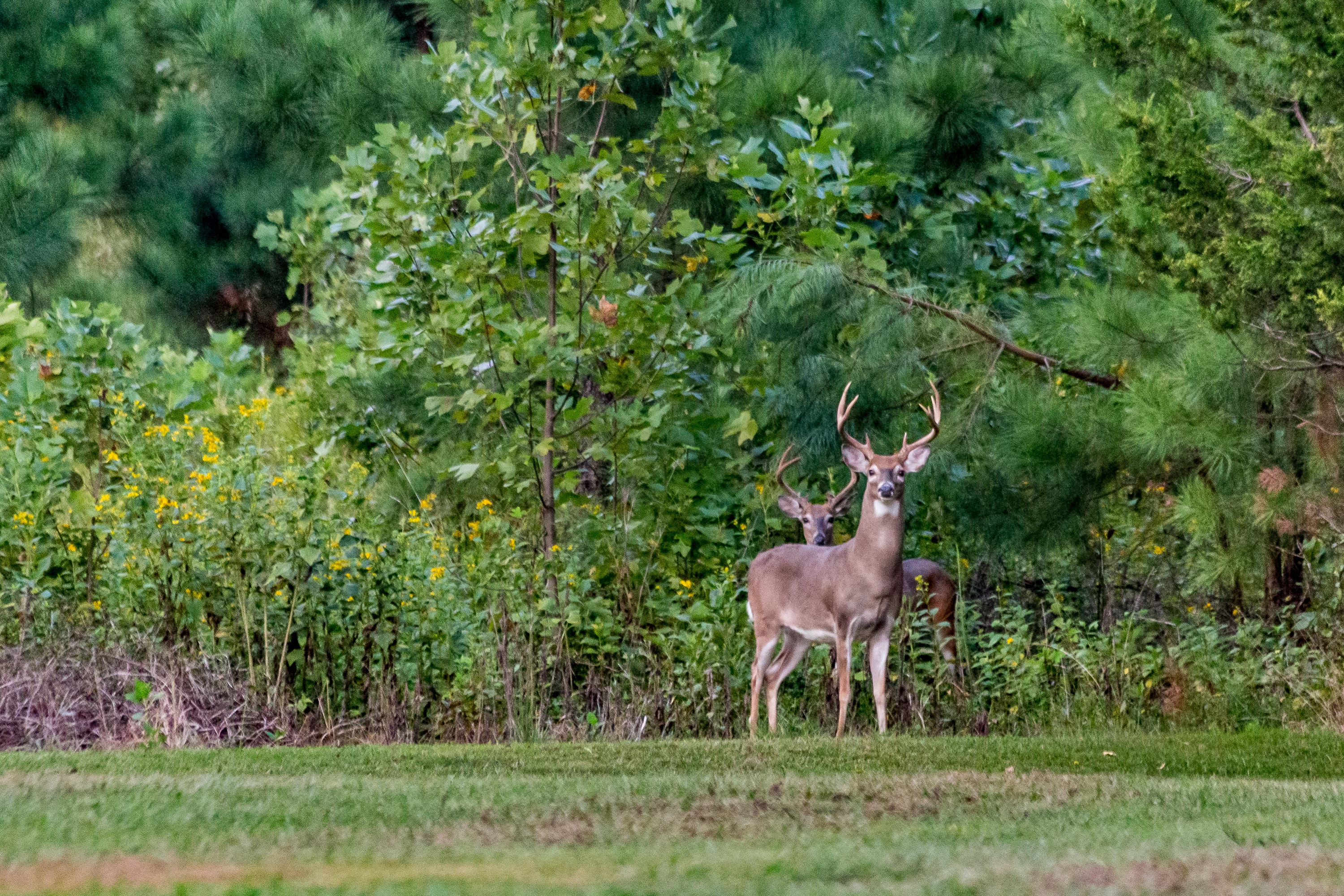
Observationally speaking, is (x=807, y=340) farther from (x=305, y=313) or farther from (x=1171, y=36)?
(x=305, y=313)

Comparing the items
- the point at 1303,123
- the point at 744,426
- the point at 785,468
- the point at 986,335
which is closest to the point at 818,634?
the point at 744,426

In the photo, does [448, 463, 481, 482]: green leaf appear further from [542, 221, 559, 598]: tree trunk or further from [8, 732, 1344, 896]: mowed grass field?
[8, 732, 1344, 896]: mowed grass field

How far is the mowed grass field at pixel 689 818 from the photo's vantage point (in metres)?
3.97

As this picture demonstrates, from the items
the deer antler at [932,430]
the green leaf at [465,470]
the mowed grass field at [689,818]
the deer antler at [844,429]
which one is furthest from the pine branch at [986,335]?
the green leaf at [465,470]

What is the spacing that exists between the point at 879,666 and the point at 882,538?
25.0 inches

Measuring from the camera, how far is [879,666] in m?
8.91

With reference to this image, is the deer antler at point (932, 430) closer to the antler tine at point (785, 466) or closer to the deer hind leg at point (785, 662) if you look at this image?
the antler tine at point (785, 466)

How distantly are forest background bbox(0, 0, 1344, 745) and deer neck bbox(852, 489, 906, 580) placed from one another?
1.49ft

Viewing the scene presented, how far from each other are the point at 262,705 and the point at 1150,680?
172 inches

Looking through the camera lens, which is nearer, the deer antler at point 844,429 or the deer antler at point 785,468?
the deer antler at point 844,429

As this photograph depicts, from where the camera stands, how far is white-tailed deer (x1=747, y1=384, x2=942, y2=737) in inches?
346

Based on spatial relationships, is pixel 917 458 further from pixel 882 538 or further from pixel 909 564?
pixel 909 564

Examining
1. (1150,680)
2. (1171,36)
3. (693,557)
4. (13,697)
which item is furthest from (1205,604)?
(13,697)

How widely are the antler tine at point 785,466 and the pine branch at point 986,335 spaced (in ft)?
3.53
